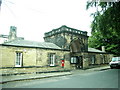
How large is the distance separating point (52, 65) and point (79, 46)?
767cm

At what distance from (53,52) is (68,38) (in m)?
4.24

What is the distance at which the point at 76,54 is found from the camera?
2211cm

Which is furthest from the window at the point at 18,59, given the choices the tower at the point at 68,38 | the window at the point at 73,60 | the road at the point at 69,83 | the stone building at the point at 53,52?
the window at the point at 73,60

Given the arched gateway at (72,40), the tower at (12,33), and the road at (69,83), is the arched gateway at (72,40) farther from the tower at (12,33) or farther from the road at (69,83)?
the road at (69,83)

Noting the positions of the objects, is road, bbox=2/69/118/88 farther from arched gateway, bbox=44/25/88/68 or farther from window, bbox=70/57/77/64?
window, bbox=70/57/77/64

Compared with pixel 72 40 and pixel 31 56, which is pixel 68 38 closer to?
pixel 72 40

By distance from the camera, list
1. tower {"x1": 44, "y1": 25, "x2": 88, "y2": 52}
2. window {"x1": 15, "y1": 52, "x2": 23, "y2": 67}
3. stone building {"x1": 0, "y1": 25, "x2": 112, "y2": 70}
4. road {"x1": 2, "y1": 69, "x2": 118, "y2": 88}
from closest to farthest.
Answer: road {"x1": 2, "y1": 69, "x2": 118, "y2": 88} → stone building {"x1": 0, "y1": 25, "x2": 112, "y2": 70} → window {"x1": 15, "y1": 52, "x2": 23, "y2": 67} → tower {"x1": 44, "y1": 25, "x2": 88, "y2": 52}

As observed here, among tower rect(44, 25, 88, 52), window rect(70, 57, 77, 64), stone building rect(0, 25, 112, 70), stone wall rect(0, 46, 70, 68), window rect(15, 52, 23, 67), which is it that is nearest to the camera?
stone wall rect(0, 46, 70, 68)

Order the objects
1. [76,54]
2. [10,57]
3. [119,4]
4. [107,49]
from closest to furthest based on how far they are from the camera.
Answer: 1. [119,4]
2. [10,57]
3. [76,54]
4. [107,49]

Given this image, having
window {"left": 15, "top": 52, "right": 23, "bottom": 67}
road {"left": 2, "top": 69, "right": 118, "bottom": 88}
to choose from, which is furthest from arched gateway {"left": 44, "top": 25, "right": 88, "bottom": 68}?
road {"left": 2, "top": 69, "right": 118, "bottom": 88}

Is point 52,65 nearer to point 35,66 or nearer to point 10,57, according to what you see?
point 35,66

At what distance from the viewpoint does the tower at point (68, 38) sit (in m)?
19.8

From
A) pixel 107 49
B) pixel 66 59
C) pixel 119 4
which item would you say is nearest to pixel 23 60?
pixel 66 59

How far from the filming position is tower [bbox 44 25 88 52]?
64.8 ft
